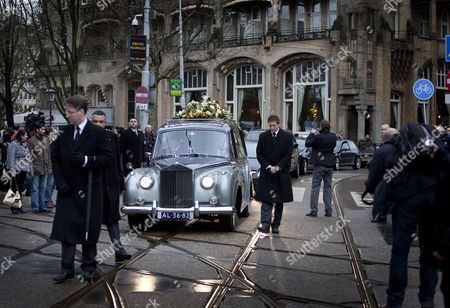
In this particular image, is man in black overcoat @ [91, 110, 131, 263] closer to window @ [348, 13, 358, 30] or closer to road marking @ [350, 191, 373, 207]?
road marking @ [350, 191, 373, 207]

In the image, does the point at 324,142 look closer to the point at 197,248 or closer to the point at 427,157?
the point at 197,248

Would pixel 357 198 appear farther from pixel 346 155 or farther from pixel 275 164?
pixel 346 155

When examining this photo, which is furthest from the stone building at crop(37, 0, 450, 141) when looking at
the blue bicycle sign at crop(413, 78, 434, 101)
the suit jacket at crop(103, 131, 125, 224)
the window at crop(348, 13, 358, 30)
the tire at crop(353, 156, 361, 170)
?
the suit jacket at crop(103, 131, 125, 224)

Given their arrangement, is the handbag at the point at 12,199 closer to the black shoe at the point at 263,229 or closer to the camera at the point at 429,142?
the black shoe at the point at 263,229

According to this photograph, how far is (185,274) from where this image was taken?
25.3 feet

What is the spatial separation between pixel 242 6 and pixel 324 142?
1400 inches

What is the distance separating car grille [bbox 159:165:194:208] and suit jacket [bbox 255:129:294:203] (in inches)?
48.9

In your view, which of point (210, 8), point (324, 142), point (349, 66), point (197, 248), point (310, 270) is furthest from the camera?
point (349, 66)

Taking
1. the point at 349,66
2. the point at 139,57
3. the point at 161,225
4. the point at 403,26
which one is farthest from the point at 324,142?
the point at 403,26

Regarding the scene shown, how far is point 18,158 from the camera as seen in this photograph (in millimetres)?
13758

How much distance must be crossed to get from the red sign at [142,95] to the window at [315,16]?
24.8 m

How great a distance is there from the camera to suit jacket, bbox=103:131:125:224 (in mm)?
7688

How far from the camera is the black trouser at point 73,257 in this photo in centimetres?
716

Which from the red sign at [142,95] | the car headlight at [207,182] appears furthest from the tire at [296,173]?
the car headlight at [207,182]
